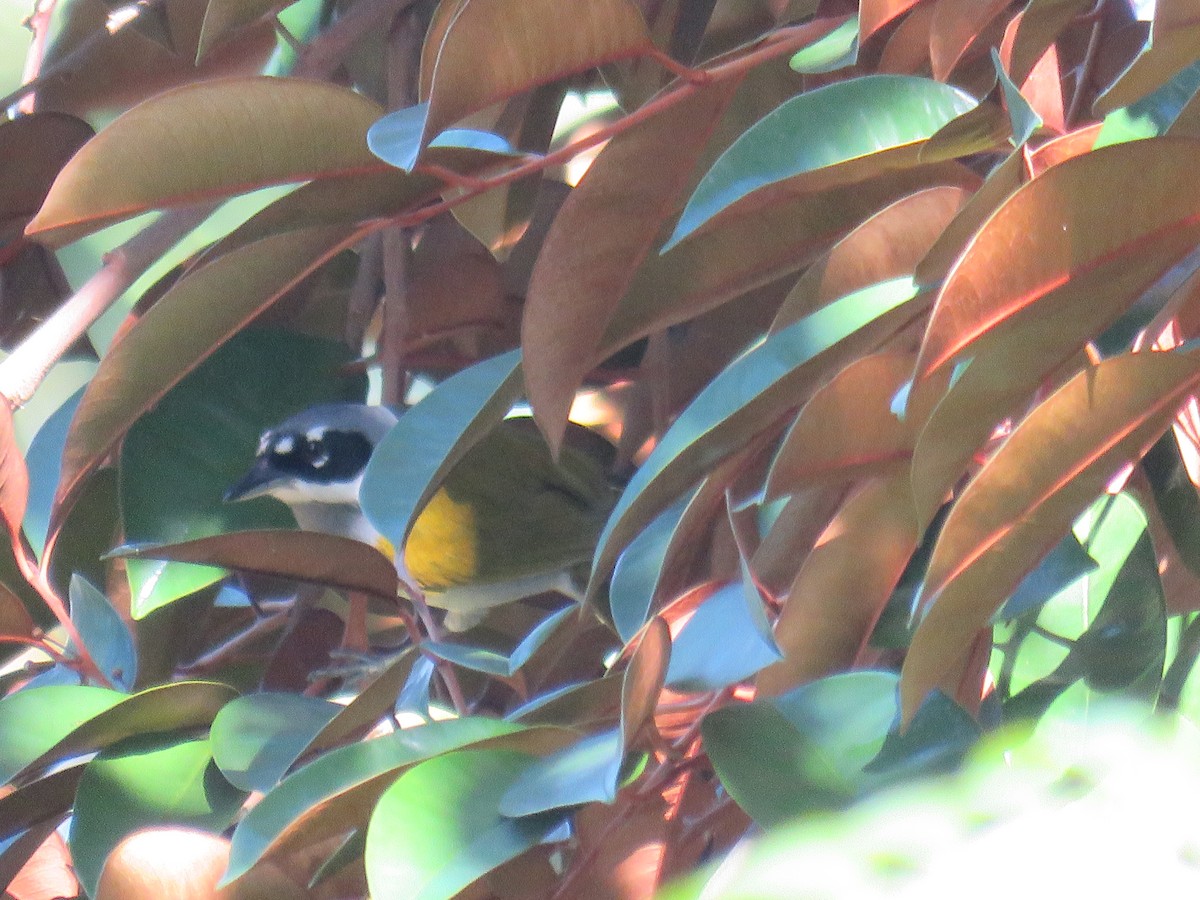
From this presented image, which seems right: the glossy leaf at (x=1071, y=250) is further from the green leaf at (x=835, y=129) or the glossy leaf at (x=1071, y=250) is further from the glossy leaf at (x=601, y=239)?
the glossy leaf at (x=601, y=239)

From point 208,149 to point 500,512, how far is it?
0.96 m

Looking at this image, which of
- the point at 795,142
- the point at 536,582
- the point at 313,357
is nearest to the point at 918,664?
the point at 795,142

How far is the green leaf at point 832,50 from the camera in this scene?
3.10 ft

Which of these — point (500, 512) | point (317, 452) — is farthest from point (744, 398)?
point (317, 452)

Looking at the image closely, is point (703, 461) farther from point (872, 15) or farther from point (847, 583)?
point (872, 15)

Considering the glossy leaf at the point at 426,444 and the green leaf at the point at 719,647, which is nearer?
the green leaf at the point at 719,647

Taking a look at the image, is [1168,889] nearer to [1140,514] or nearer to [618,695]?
[618,695]

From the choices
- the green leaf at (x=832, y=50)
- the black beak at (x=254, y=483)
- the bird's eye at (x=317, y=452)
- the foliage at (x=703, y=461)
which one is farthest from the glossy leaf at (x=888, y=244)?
the bird's eye at (x=317, y=452)

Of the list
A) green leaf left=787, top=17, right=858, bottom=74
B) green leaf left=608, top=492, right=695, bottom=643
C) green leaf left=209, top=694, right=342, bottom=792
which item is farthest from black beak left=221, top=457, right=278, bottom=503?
green leaf left=787, top=17, right=858, bottom=74

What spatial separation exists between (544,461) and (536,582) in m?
0.16

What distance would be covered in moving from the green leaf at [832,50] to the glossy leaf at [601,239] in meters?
0.10

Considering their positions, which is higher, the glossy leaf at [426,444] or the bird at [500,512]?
the bird at [500,512]

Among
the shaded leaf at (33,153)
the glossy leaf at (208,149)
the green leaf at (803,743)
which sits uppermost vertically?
the shaded leaf at (33,153)

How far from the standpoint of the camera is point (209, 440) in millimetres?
1238
